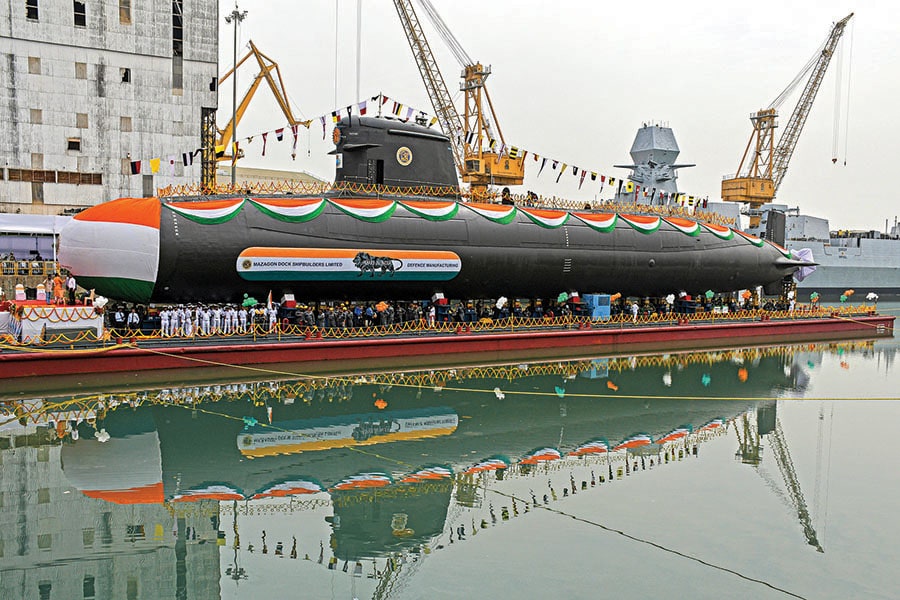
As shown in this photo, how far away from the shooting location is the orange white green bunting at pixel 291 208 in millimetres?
21094

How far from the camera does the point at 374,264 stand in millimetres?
21891

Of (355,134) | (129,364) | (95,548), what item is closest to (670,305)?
(355,134)

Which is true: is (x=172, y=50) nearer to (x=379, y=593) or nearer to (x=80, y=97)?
(x=80, y=97)

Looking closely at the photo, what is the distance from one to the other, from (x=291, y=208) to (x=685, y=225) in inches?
641

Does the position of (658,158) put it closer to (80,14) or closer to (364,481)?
(80,14)

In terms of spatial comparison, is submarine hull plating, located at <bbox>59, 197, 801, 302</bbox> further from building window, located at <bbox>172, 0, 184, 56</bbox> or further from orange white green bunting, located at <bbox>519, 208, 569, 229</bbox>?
building window, located at <bbox>172, 0, 184, 56</bbox>

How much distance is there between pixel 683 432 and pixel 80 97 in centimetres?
3545

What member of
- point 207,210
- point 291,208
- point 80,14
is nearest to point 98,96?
point 80,14

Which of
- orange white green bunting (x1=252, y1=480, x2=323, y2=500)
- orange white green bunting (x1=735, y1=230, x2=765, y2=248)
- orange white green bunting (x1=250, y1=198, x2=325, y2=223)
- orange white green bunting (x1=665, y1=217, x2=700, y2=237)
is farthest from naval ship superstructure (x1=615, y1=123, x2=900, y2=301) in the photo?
orange white green bunting (x1=252, y1=480, x2=323, y2=500)

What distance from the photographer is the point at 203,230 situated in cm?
1991

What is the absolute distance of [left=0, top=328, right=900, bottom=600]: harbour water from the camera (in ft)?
26.2

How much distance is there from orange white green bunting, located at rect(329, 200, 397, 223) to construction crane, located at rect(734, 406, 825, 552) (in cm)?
1164

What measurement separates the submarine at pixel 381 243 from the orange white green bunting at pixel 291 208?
0.03m

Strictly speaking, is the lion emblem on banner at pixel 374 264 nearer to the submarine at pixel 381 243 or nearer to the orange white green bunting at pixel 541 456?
the submarine at pixel 381 243
